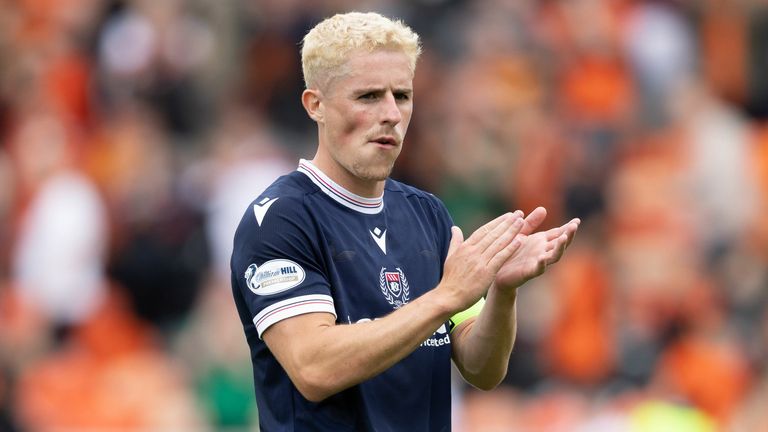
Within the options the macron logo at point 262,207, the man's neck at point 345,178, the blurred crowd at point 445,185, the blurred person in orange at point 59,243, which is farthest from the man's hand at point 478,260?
the blurred person in orange at point 59,243

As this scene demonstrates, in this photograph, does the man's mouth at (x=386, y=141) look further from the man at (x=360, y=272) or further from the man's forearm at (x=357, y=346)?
the man's forearm at (x=357, y=346)

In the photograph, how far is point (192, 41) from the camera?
1323 centimetres

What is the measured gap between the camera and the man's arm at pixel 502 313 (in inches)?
190

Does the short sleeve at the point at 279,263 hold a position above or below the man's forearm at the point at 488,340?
above

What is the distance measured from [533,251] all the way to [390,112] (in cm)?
64

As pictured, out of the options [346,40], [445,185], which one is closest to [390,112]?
[346,40]

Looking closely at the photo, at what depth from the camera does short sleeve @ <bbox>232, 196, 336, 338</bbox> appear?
4.74 metres

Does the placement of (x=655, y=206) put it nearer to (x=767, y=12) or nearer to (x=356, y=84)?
(x=767, y=12)

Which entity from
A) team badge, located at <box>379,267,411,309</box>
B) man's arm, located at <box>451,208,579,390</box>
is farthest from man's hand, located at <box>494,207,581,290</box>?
team badge, located at <box>379,267,411,309</box>

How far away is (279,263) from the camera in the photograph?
15.7 ft

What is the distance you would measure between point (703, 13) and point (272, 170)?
4.36 meters

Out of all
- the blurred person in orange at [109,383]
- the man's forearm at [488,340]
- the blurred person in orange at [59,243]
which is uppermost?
the man's forearm at [488,340]

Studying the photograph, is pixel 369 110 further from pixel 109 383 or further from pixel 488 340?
pixel 109 383

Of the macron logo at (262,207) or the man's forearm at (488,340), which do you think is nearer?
the macron logo at (262,207)
